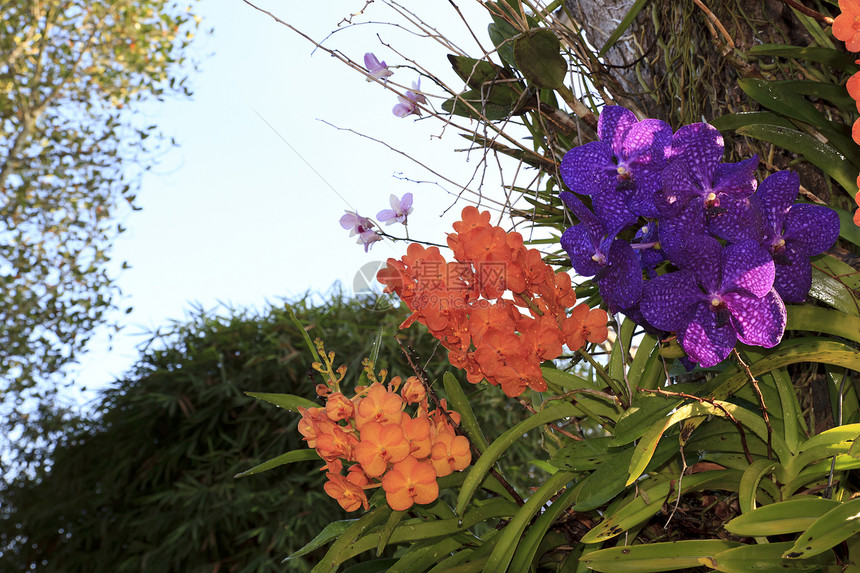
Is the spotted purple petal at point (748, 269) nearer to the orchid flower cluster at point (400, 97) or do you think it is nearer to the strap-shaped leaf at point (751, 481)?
the strap-shaped leaf at point (751, 481)

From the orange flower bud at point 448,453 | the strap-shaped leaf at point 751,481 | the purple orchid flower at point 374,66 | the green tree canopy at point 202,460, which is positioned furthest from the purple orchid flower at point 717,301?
the green tree canopy at point 202,460

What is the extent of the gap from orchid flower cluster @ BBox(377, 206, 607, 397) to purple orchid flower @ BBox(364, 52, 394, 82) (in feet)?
0.91

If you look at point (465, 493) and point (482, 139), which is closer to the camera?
point (465, 493)

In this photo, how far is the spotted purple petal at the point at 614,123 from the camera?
24.3 inches

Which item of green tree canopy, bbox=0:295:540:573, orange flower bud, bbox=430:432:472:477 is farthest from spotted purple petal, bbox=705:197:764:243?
green tree canopy, bbox=0:295:540:573

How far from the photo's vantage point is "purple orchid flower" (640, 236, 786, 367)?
539 millimetres

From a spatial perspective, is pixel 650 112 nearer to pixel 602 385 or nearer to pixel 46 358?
pixel 602 385

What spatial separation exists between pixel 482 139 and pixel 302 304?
1408 millimetres

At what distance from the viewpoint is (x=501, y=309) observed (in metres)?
0.61

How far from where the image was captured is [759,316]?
55cm

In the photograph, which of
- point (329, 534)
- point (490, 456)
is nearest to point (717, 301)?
point (490, 456)

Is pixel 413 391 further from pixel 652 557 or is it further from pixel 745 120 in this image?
pixel 745 120

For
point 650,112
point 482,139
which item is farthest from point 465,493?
point 650,112

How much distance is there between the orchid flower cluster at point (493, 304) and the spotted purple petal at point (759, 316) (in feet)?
0.42
